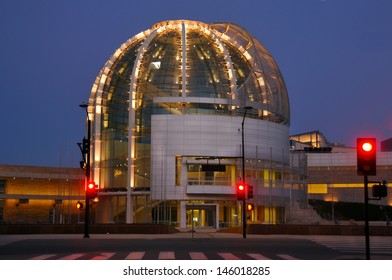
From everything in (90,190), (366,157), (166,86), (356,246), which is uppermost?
(166,86)

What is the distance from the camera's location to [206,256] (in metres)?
24.3

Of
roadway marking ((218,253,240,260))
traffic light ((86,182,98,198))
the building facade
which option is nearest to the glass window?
the building facade

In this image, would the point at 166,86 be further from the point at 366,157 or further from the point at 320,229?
the point at 366,157

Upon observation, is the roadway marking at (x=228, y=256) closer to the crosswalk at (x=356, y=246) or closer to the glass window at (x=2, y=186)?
the crosswalk at (x=356, y=246)

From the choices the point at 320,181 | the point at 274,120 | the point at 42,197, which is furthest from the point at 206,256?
the point at 320,181

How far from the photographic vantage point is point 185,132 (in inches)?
3091

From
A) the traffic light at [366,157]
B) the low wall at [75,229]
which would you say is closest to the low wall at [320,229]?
the low wall at [75,229]

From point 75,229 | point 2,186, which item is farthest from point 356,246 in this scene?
point 2,186

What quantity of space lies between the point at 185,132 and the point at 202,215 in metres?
10.5

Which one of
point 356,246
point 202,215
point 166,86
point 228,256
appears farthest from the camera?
point 166,86

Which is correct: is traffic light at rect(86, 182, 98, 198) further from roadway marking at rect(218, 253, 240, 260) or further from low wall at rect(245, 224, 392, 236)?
roadway marking at rect(218, 253, 240, 260)

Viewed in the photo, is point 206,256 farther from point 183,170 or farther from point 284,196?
point 284,196

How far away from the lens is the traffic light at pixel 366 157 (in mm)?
20031

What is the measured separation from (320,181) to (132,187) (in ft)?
160
